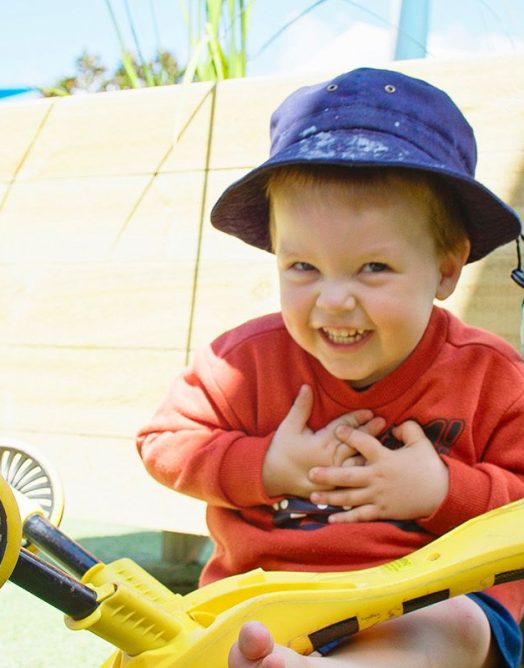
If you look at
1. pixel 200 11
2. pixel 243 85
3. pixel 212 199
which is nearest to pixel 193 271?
pixel 212 199

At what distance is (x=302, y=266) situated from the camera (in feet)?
2.86

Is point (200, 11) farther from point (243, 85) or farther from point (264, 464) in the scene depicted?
point (264, 464)

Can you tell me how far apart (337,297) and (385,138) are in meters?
0.16

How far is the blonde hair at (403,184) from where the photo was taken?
84 centimetres

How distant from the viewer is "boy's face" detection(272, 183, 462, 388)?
83cm

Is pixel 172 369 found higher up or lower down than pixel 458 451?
lower down

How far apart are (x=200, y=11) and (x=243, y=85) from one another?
330 mm

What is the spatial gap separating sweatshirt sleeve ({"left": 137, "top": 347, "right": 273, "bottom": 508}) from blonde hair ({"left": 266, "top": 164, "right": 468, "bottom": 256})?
228 millimetres

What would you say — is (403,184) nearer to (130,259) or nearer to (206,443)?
(206,443)

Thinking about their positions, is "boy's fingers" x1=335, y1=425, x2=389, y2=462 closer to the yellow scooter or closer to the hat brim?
the yellow scooter

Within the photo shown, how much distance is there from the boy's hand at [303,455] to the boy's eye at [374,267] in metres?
0.17

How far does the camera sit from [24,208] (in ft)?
5.29

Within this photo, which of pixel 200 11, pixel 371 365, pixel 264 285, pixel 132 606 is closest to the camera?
pixel 132 606

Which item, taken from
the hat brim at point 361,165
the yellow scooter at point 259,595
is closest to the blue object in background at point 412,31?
the hat brim at point 361,165
